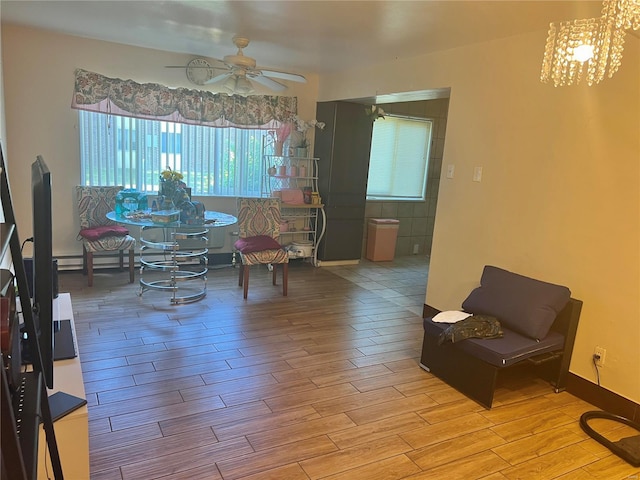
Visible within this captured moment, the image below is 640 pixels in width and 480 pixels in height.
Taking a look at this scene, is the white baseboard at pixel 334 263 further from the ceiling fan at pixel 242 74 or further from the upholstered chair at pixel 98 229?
the ceiling fan at pixel 242 74

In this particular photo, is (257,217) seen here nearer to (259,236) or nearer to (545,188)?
(259,236)

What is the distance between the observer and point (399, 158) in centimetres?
668

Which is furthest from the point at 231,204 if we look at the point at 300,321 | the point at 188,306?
the point at 300,321

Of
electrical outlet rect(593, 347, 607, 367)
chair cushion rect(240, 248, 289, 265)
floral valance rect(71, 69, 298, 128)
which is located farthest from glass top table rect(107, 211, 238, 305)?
electrical outlet rect(593, 347, 607, 367)

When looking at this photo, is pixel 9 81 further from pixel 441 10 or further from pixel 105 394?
pixel 441 10

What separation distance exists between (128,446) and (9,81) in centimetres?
376

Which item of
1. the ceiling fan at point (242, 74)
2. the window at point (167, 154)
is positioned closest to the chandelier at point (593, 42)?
the ceiling fan at point (242, 74)

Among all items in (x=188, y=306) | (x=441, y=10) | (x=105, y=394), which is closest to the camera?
(x=105, y=394)

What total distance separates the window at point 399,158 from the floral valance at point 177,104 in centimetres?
151

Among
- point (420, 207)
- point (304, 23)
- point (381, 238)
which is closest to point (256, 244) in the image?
point (304, 23)

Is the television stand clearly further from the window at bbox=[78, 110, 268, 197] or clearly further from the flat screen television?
the window at bbox=[78, 110, 268, 197]

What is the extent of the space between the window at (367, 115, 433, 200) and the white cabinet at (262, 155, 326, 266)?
1.12m

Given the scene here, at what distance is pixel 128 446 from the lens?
85.4 inches

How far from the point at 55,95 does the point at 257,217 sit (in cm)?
228
